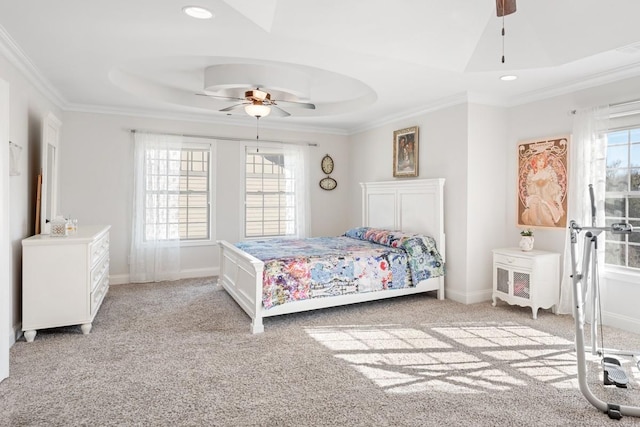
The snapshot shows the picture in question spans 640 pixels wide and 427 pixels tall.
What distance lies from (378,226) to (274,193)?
184 cm

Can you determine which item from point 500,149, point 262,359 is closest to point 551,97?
point 500,149

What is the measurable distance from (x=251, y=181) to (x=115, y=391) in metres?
4.18

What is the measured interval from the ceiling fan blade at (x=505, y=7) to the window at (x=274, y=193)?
3960 mm

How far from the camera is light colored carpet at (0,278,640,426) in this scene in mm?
2211

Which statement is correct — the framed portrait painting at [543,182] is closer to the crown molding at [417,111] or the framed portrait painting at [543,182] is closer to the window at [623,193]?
the window at [623,193]

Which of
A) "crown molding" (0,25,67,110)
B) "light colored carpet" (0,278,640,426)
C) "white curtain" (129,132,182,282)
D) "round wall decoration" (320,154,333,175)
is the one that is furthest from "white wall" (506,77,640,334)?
"crown molding" (0,25,67,110)

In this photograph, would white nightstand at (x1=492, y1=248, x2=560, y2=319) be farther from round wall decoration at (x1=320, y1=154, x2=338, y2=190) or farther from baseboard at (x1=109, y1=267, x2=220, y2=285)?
baseboard at (x1=109, y1=267, x2=220, y2=285)

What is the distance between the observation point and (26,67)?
3551mm

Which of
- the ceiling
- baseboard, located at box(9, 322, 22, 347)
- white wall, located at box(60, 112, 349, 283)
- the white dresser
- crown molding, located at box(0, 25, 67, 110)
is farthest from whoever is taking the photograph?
white wall, located at box(60, 112, 349, 283)

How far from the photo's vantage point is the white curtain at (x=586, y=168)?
379cm

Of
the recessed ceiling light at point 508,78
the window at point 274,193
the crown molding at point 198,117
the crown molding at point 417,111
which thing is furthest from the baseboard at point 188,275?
the recessed ceiling light at point 508,78

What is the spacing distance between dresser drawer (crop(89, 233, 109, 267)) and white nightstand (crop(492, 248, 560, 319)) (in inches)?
166

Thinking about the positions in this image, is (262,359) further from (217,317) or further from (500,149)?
(500,149)

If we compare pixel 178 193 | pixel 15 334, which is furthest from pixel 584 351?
pixel 178 193
